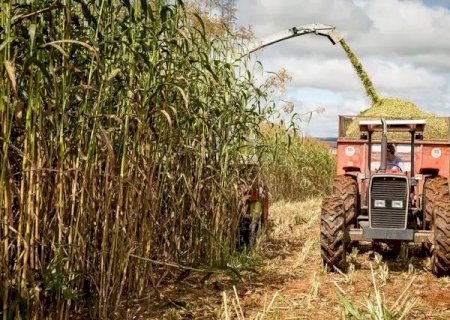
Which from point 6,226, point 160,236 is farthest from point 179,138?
point 6,226

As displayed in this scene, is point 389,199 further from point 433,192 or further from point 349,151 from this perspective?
point 349,151

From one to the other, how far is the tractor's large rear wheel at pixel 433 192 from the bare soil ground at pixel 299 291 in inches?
23.2

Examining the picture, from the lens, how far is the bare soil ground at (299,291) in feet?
12.4

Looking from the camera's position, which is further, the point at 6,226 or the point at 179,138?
the point at 179,138

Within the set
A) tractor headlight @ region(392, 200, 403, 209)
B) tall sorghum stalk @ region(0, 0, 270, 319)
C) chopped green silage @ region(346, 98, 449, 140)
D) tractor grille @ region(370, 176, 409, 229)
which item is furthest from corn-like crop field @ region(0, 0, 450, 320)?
chopped green silage @ region(346, 98, 449, 140)

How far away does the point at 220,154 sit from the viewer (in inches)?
207

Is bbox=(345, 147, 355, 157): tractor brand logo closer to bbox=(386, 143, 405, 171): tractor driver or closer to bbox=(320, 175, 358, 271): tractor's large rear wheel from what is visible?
bbox=(386, 143, 405, 171): tractor driver

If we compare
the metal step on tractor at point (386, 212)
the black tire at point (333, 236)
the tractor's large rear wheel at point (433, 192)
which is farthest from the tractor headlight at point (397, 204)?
the black tire at point (333, 236)

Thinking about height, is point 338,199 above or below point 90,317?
above

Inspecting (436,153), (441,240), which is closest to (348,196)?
(441,240)

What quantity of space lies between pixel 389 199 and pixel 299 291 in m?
1.58

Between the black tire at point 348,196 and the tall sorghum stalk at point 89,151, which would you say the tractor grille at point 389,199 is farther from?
the tall sorghum stalk at point 89,151

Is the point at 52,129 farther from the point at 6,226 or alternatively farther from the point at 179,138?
the point at 179,138

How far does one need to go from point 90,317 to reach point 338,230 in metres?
2.68
